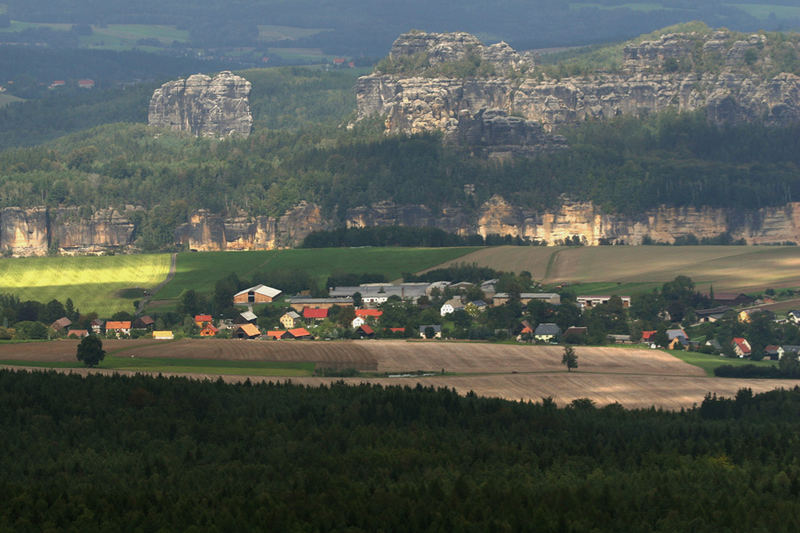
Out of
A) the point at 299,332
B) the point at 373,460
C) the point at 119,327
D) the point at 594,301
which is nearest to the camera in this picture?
the point at 373,460

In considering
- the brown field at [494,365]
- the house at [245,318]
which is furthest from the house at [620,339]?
the house at [245,318]

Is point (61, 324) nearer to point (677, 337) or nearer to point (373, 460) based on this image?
point (677, 337)

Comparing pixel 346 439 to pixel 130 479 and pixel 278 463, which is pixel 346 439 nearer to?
pixel 278 463

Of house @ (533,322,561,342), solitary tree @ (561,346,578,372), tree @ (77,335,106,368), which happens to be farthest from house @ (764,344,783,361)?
tree @ (77,335,106,368)

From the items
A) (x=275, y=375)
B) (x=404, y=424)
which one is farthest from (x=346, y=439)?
(x=275, y=375)

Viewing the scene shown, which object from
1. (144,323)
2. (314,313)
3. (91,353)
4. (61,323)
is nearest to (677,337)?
(314,313)
